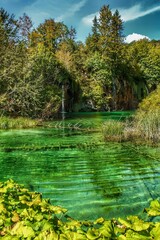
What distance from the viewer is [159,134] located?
12.5 m

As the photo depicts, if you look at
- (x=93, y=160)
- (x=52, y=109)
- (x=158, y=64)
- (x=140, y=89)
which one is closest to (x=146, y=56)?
(x=158, y=64)

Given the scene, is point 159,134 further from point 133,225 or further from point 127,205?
point 133,225

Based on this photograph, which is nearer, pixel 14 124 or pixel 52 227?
pixel 52 227

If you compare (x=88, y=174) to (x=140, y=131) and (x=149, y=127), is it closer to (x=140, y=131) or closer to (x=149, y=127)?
(x=149, y=127)

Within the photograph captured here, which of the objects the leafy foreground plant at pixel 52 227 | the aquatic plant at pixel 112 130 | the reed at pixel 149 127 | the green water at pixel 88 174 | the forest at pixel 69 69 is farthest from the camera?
the forest at pixel 69 69

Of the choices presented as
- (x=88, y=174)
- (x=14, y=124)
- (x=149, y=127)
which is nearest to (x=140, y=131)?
(x=149, y=127)

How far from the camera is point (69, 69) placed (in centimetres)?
3509

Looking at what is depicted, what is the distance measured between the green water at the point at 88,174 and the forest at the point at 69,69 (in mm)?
11679

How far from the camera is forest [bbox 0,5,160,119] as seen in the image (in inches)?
920

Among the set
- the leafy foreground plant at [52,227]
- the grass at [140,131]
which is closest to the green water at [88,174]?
the grass at [140,131]

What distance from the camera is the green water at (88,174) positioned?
197 inches

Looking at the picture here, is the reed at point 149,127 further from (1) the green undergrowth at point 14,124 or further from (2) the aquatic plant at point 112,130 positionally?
(1) the green undergrowth at point 14,124

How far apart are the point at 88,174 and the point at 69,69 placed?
28951 millimetres

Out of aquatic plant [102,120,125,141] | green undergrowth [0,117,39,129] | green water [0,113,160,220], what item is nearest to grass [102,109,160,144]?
aquatic plant [102,120,125,141]
